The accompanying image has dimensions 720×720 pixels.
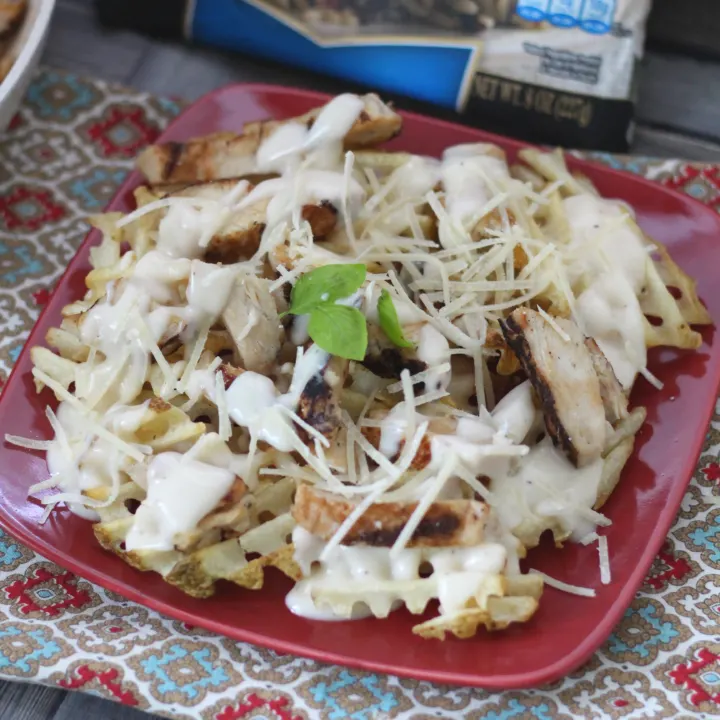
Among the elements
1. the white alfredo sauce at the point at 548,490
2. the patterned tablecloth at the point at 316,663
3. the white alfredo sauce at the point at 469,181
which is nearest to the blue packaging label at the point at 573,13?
the white alfredo sauce at the point at 469,181

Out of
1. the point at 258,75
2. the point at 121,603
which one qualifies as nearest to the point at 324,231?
the point at 121,603

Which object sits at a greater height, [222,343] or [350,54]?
[350,54]

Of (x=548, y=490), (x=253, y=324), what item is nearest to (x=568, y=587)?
(x=548, y=490)

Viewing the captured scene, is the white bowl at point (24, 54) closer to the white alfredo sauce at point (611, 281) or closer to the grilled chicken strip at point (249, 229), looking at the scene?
the grilled chicken strip at point (249, 229)

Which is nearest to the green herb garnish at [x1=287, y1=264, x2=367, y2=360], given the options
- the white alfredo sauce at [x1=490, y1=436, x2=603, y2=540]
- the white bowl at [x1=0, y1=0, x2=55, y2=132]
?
the white alfredo sauce at [x1=490, y1=436, x2=603, y2=540]

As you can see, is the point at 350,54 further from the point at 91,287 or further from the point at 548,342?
the point at 548,342

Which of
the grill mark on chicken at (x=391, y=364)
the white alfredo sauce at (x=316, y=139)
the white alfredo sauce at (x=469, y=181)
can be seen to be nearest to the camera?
the grill mark on chicken at (x=391, y=364)

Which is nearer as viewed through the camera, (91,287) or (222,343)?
(222,343)

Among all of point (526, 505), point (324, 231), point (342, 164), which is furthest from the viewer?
point (342, 164)

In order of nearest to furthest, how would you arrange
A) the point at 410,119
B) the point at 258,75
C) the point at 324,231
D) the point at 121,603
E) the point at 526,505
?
1. the point at 526,505
2. the point at 121,603
3. the point at 324,231
4. the point at 410,119
5. the point at 258,75
